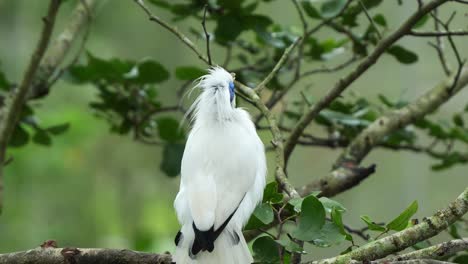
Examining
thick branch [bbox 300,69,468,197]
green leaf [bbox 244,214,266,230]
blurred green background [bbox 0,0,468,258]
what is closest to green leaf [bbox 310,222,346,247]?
green leaf [bbox 244,214,266,230]

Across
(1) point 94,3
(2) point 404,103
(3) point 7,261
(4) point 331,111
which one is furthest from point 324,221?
(1) point 94,3

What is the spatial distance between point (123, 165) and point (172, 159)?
187 centimetres

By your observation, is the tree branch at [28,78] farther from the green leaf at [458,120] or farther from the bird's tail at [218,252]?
the green leaf at [458,120]

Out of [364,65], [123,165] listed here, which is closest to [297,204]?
[364,65]

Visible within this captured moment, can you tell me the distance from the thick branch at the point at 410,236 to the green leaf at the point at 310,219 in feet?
0.12

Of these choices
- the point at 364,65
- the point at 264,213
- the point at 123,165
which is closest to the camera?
the point at 264,213

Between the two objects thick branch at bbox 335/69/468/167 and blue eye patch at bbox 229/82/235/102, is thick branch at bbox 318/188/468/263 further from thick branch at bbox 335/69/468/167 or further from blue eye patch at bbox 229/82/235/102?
thick branch at bbox 335/69/468/167

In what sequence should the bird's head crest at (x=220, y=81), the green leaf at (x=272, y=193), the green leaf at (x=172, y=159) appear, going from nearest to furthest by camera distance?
the green leaf at (x=272, y=193)
the bird's head crest at (x=220, y=81)
the green leaf at (x=172, y=159)

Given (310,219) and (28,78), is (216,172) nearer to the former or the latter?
(310,219)

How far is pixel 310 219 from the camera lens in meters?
0.84

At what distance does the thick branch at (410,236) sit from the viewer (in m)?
0.83

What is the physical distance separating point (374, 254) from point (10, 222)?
225cm

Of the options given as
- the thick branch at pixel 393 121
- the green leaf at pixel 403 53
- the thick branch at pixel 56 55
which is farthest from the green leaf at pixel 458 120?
the thick branch at pixel 56 55

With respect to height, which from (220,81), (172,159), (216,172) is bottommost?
(172,159)
